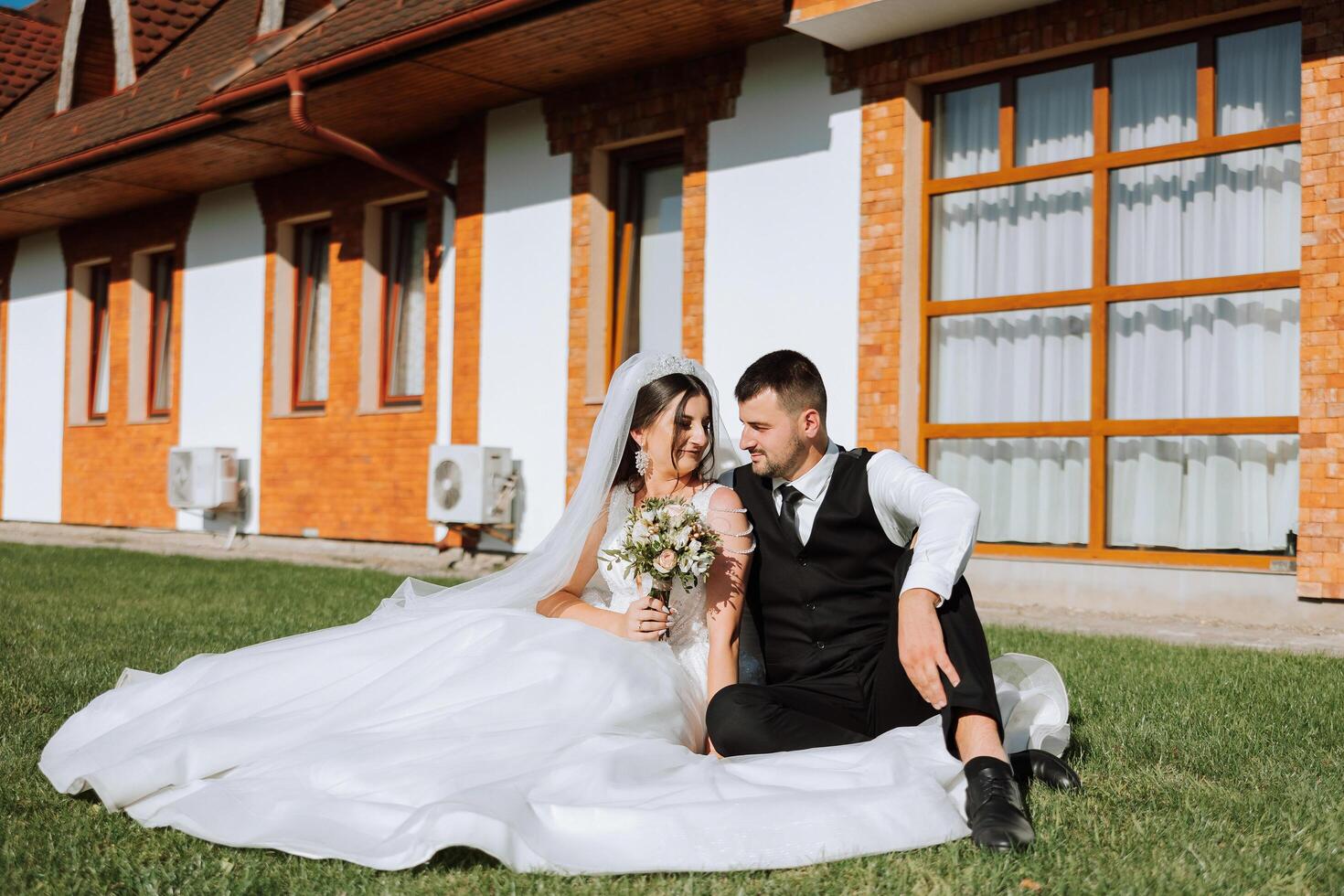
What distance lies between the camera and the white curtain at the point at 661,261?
37.6 feet

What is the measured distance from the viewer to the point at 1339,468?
24.8ft

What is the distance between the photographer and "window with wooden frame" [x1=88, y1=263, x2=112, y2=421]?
18000 millimetres

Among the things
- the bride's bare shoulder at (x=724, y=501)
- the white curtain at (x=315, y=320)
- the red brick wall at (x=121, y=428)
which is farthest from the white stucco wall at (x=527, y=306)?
the bride's bare shoulder at (x=724, y=501)

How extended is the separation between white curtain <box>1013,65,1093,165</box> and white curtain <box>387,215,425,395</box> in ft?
22.2

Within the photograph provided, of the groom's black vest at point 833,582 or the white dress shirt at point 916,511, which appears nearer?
the white dress shirt at point 916,511

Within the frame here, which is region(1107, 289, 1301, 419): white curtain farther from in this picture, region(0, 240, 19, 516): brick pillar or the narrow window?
region(0, 240, 19, 516): brick pillar

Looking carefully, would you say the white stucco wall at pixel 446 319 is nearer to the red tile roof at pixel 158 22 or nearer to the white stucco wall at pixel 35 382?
the red tile roof at pixel 158 22

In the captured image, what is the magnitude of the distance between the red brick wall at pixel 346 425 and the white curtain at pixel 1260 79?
746 centimetres

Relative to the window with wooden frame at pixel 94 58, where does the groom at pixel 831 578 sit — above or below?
below

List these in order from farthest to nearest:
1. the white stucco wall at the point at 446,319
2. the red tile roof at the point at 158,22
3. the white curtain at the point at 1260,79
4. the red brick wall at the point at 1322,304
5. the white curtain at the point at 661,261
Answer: the red tile roof at the point at 158,22 < the white stucco wall at the point at 446,319 < the white curtain at the point at 661,261 < the white curtain at the point at 1260,79 < the red brick wall at the point at 1322,304

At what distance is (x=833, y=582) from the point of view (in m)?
4.27

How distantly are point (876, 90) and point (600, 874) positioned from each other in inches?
298

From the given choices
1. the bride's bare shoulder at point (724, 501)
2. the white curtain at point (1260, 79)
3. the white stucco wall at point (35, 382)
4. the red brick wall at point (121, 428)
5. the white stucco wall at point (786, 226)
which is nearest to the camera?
the bride's bare shoulder at point (724, 501)

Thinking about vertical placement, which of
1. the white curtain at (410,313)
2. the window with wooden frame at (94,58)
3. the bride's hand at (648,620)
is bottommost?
the bride's hand at (648,620)
